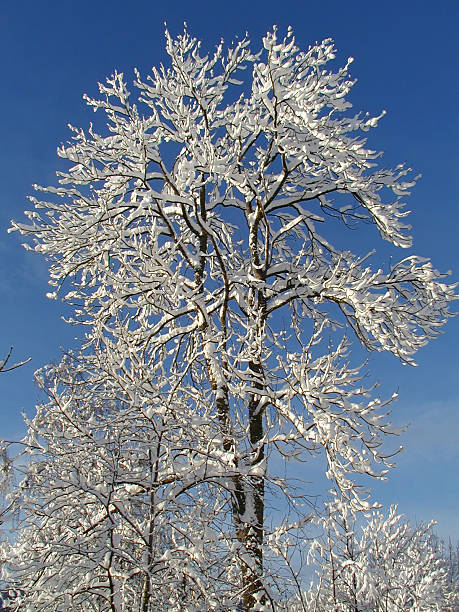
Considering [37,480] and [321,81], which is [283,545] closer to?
[37,480]

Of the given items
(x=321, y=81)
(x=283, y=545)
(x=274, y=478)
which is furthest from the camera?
(x=321, y=81)

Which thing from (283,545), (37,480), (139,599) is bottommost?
(139,599)

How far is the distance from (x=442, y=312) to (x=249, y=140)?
389 centimetres

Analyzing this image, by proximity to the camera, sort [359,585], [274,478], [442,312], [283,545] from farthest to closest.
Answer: [359,585], [442,312], [274,478], [283,545]

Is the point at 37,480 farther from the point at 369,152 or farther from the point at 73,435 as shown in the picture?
the point at 369,152

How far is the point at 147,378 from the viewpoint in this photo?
15.7ft

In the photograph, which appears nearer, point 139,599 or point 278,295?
point 139,599

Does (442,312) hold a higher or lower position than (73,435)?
higher

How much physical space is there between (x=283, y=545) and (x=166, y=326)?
13.2ft

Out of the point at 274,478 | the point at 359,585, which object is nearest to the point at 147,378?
the point at 274,478

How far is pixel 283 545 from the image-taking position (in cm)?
520

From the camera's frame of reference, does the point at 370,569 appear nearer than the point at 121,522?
No

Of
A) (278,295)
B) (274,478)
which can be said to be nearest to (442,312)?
(278,295)

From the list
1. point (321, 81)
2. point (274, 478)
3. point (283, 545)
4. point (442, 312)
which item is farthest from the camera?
point (442, 312)
